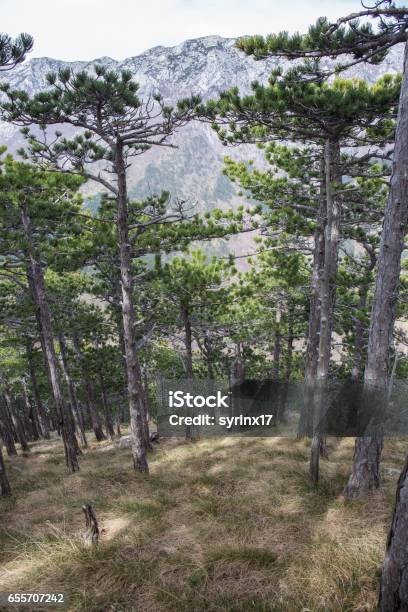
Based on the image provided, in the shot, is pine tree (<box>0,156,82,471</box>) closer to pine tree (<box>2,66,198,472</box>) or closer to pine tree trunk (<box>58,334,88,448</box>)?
pine tree (<box>2,66,198,472</box>)

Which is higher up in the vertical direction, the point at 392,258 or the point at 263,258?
the point at 263,258

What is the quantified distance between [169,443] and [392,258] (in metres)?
12.6

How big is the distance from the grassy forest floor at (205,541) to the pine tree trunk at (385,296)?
463mm

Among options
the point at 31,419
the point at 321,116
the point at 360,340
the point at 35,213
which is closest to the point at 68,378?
the point at 31,419

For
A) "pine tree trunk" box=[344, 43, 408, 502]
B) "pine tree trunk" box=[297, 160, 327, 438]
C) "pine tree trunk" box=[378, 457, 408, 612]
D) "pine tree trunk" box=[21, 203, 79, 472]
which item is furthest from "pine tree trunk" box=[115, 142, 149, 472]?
"pine tree trunk" box=[378, 457, 408, 612]

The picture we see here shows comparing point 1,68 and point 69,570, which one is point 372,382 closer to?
point 69,570

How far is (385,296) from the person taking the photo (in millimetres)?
6430

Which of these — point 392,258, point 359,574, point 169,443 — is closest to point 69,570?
point 359,574

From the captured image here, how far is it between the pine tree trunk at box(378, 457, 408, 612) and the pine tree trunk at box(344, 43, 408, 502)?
11.9 ft

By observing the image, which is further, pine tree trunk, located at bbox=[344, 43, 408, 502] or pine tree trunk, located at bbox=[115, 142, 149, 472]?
pine tree trunk, located at bbox=[115, 142, 149, 472]

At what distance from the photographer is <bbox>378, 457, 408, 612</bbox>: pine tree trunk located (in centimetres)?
298

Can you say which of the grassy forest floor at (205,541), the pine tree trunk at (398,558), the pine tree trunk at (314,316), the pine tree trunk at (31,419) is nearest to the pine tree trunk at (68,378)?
the pine tree trunk at (31,419)

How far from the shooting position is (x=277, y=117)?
7758 millimetres

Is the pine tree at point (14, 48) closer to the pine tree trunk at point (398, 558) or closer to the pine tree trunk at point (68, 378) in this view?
the pine tree trunk at point (398, 558)
